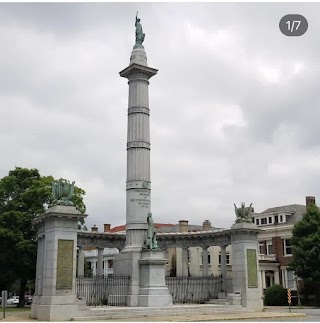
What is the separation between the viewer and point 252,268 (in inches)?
1511

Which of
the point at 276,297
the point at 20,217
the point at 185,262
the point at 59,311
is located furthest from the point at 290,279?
the point at 59,311

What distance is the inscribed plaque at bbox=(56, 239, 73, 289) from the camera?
30214 millimetres

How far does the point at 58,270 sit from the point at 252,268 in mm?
15036

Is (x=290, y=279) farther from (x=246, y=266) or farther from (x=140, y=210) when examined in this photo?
(x=140, y=210)

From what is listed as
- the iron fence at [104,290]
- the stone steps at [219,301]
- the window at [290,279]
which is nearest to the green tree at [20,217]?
the iron fence at [104,290]

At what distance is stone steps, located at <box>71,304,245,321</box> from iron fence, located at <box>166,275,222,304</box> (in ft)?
15.7

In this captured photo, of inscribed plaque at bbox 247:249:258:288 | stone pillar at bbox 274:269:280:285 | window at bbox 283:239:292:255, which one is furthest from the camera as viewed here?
stone pillar at bbox 274:269:280:285

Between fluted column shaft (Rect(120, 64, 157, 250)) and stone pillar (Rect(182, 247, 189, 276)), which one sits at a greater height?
fluted column shaft (Rect(120, 64, 157, 250))

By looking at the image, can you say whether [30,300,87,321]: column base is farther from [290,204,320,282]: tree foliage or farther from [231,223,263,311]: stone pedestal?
[290,204,320,282]: tree foliage

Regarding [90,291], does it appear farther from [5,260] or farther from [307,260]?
[307,260]

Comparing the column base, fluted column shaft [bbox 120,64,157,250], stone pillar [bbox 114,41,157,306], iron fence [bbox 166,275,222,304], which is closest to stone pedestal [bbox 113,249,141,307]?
stone pillar [bbox 114,41,157,306]

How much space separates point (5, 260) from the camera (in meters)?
45.7

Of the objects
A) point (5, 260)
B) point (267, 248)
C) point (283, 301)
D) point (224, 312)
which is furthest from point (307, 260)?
point (5, 260)

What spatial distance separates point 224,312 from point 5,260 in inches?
824
